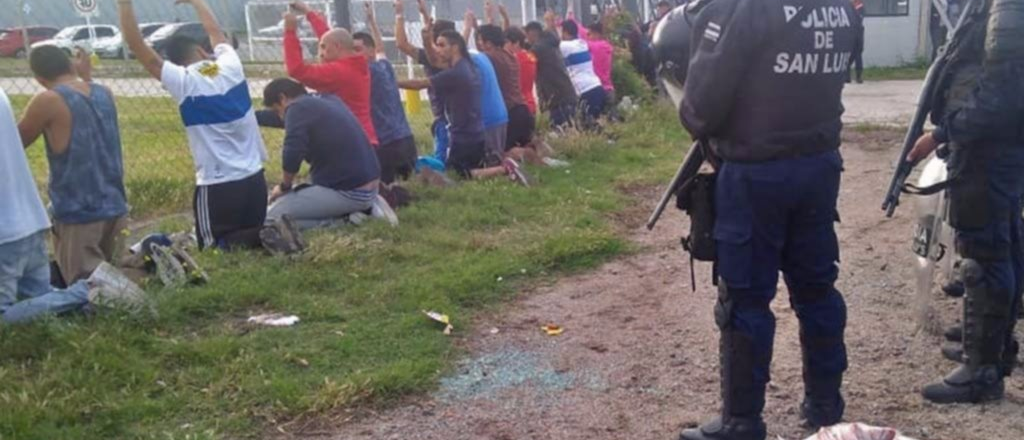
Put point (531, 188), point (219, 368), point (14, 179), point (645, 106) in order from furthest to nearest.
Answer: point (645, 106) → point (531, 188) → point (14, 179) → point (219, 368)

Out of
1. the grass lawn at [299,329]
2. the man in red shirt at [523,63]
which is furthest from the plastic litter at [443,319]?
the man in red shirt at [523,63]

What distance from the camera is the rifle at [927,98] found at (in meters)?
4.37

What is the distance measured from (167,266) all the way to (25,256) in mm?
902

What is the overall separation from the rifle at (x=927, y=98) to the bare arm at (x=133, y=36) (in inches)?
163

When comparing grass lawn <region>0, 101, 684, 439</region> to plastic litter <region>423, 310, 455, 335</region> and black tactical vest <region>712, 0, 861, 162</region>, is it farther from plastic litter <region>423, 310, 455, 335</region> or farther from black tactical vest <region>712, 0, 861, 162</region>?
black tactical vest <region>712, 0, 861, 162</region>

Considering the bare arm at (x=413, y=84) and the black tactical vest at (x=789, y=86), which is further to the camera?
the bare arm at (x=413, y=84)

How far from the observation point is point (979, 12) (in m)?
4.27

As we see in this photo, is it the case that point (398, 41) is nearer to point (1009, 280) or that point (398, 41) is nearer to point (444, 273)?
point (444, 273)

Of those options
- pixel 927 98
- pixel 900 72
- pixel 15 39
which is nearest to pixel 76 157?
pixel 927 98

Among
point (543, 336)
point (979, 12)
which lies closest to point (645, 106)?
point (543, 336)

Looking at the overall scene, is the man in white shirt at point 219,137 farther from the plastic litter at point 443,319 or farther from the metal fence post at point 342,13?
the metal fence post at point 342,13

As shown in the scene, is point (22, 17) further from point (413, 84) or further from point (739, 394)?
point (739, 394)

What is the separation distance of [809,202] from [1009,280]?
1.11 meters

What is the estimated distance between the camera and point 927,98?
452cm
